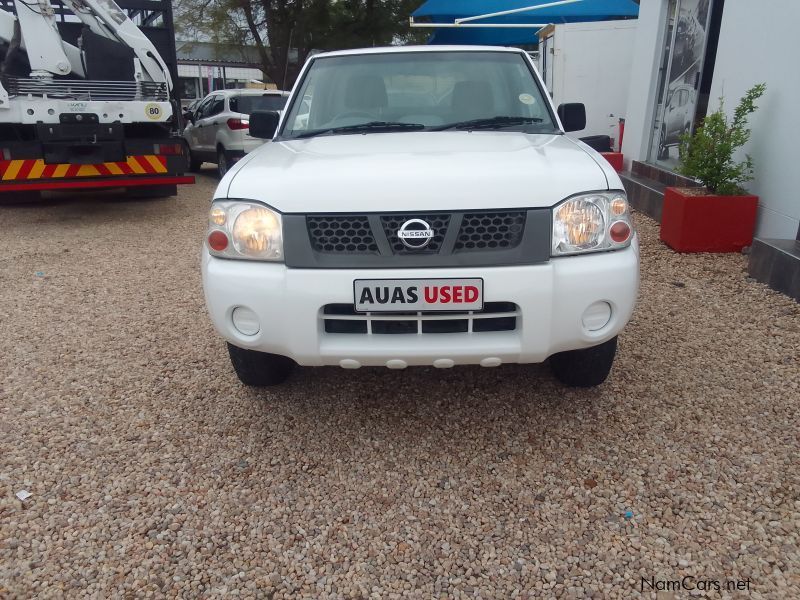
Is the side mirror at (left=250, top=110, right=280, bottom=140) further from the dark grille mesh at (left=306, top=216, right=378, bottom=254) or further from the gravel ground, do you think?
the dark grille mesh at (left=306, top=216, right=378, bottom=254)

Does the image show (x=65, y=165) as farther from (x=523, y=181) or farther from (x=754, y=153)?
(x=754, y=153)

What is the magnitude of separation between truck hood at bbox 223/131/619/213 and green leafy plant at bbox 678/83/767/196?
3.29 meters

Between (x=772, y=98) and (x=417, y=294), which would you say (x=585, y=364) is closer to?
(x=417, y=294)

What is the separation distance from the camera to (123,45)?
8039 millimetres

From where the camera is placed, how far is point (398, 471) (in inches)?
106

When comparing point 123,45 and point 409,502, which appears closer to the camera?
point 409,502

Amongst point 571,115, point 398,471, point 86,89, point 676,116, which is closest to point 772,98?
point 676,116

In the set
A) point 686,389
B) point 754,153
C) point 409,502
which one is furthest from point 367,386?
Answer: point 754,153

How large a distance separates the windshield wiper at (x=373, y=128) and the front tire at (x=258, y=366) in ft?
4.06

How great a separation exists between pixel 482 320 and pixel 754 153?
4.62 meters

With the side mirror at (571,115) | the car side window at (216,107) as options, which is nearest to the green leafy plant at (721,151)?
the side mirror at (571,115)

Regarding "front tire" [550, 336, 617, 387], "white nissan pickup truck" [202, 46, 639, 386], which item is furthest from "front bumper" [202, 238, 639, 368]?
"front tire" [550, 336, 617, 387]

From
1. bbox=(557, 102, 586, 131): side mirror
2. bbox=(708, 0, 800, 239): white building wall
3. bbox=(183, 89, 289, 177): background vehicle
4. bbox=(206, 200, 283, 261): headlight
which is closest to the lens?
bbox=(206, 200, 283, 261): headlight

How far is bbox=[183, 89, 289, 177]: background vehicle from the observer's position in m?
10.1
